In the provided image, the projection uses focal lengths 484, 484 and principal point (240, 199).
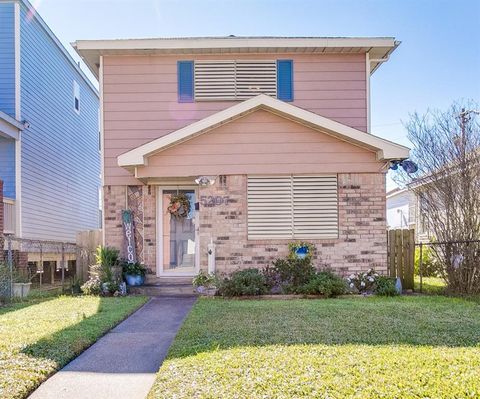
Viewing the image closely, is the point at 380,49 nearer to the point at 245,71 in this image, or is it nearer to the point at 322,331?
the point at 245,71

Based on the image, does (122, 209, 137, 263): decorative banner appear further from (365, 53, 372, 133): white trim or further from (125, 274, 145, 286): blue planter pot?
(365, 53, 372, 133): white trim

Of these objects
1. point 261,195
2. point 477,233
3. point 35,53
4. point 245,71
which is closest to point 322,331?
point 261,195

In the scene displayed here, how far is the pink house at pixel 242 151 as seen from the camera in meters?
9.86

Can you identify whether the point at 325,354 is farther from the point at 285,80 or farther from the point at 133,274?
the point at 285,80

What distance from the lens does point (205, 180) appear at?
9.80 m

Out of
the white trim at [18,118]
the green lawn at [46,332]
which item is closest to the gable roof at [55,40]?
the white trim at [18,118]

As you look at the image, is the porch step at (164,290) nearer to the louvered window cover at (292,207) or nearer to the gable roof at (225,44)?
the louvered window cover at (292,207)

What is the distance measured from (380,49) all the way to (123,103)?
6.33 m

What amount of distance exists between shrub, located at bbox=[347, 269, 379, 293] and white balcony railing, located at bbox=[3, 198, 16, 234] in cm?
908

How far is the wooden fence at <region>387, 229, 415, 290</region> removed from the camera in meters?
10.3

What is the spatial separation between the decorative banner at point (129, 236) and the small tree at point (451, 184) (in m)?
5.98

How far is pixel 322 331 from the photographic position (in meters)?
5.65

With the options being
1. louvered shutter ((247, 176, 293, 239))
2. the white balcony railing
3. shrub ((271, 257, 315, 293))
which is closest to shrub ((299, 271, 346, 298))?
shrub ((271, 257, 315, 293))

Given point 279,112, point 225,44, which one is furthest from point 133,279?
point 225,44
